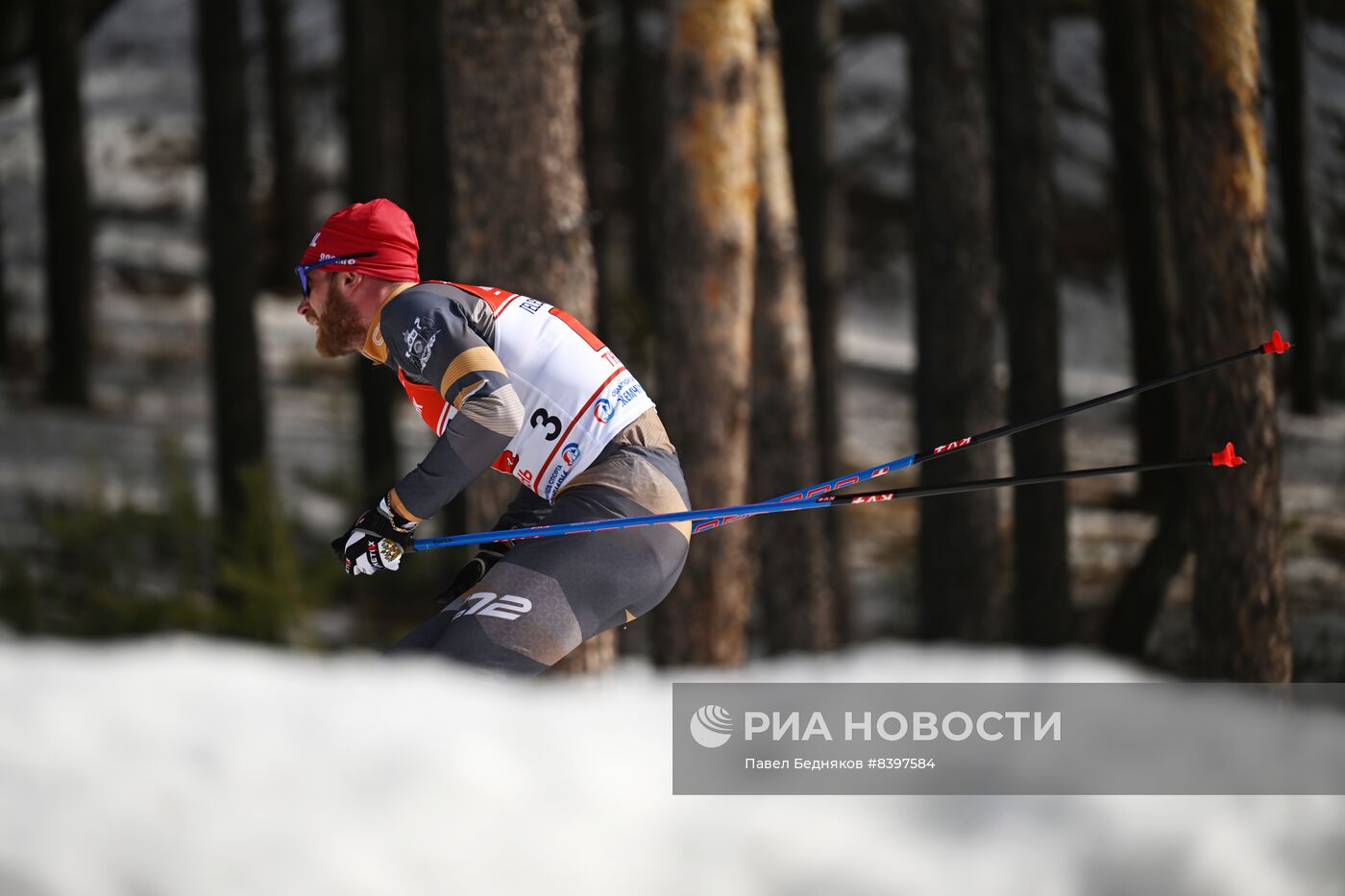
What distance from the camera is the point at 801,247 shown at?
11531mm

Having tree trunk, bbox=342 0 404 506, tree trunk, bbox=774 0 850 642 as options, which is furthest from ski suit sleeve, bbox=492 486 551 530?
tree trunk, bbox=342 0 404 506

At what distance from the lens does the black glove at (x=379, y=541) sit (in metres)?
3.80

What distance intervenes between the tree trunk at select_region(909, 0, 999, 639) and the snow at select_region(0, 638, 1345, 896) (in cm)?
547

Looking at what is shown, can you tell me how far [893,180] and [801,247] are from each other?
18.4m

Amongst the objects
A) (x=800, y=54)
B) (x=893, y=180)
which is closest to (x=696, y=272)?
(x=800, y=54)

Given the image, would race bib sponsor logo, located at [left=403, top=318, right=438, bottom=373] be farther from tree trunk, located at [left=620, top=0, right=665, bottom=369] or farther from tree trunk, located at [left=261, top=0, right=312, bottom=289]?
tree trunk, located at [left=261, top=0, right=312, bottom=289]

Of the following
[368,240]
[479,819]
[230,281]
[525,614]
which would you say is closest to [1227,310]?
[525,614]

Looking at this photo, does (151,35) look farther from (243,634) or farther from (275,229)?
(243,634)

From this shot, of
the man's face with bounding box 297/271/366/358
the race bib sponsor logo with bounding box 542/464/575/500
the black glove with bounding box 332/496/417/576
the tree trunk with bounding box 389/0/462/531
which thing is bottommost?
the black glove with bounding box 332/496/417/576

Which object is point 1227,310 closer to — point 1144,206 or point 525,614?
point 525,614

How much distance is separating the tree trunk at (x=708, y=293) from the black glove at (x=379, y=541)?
3.64 meters

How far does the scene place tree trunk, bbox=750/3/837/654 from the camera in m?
8.75

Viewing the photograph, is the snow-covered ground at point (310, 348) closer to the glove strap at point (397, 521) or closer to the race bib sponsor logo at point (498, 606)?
the race bib sponsor logo at point (498, 606)

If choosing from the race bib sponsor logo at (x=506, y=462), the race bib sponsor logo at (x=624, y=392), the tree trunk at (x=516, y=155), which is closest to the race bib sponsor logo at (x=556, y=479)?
the race bib sponsor logo at (x=506, y=462)
